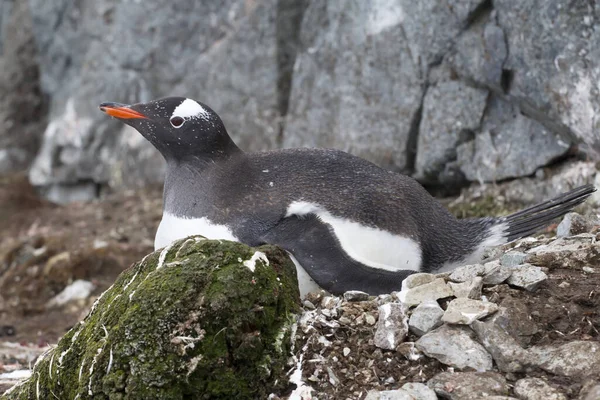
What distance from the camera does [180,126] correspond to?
411 centimetres

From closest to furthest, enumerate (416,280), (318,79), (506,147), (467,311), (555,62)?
(467,311) → (416,280) → (555,62) → (506,147) → (318,79)

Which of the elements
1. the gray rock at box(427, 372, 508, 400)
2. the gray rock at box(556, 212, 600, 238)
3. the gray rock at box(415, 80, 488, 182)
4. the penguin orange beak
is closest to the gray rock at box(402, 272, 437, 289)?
the gray rock at box(427, 372, 508, 400)

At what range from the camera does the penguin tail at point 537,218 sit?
420 centimetres

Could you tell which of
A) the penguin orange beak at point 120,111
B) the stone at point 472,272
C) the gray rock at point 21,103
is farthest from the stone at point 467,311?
the gray rock at point 21,103

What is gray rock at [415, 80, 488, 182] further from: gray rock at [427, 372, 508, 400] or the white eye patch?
gray rock at [427, 372, 508, 400]

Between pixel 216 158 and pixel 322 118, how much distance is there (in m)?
3.59

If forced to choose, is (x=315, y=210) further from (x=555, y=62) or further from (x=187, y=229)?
(x=555, y=62)

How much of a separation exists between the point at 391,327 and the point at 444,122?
12.4 ft

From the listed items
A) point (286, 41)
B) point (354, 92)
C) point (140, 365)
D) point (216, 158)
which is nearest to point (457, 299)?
point (140, 365)

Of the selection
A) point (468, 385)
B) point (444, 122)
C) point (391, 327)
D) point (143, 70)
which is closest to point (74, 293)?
point (444, 122)

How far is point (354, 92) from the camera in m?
7.23

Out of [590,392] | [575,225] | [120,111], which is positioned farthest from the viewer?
[120,111]

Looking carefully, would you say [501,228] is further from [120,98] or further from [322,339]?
[120,98]

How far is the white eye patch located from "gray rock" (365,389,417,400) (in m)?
1.96
